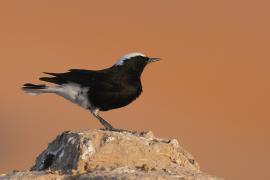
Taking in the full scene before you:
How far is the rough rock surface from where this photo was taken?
5.75 m

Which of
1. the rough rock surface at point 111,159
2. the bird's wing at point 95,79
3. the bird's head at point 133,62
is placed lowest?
the rough rock surface at point 111,159

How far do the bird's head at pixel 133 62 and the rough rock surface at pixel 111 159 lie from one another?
358cm

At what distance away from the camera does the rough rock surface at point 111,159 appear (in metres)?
5.75


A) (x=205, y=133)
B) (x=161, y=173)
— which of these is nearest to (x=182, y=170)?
(x=161, y=173)

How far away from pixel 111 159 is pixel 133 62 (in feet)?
14.7

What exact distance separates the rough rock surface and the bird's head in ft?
11.7

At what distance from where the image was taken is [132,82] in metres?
9.98

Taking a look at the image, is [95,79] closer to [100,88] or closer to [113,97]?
[100,88]

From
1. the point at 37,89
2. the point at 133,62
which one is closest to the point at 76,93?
the point at 37,89

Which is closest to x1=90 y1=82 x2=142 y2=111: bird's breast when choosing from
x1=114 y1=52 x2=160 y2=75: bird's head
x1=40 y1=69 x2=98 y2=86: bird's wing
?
x1=40 y1=69 x2=98 y2=86: bird's wing

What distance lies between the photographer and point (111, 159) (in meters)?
6.03

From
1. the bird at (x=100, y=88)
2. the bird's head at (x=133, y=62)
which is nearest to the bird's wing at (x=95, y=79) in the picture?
the bird at (x=100, y=88)

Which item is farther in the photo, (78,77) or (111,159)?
(78,77)

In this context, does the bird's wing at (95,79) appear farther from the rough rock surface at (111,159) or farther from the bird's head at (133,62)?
the rough rock surface at (111,159)
